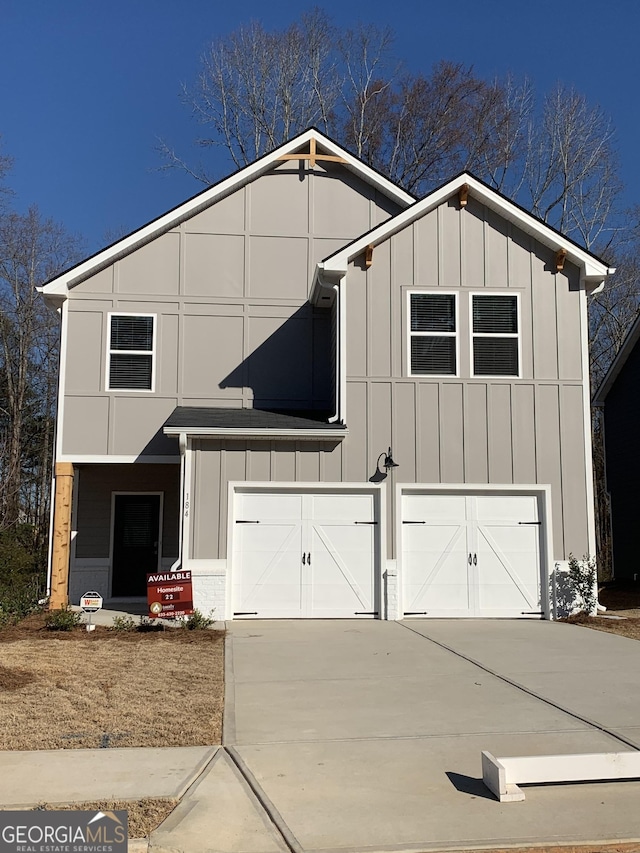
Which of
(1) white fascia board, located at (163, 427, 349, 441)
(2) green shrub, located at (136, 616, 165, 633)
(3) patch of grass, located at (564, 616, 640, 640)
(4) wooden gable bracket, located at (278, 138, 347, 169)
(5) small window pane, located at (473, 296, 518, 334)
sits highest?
(4) wooden gable bracket, located at (278, 138, 347, 169)

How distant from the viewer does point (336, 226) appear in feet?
52.5

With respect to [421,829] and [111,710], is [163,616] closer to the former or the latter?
[111,710]

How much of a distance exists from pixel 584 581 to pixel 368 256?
253 inches

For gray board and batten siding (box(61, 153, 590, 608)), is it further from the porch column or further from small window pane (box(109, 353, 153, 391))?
the porch column

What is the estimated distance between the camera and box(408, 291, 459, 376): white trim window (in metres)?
13.5

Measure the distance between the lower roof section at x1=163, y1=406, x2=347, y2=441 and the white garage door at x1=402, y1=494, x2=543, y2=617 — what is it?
177 cm

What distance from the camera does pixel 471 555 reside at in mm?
13219

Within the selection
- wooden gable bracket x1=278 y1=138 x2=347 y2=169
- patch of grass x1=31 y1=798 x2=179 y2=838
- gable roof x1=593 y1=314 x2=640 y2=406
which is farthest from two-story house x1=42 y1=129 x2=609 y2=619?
patch of grass x1=31 y1=798 x2=179 y2=838

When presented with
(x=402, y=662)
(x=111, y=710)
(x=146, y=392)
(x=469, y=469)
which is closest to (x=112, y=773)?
(x=111, y=710)

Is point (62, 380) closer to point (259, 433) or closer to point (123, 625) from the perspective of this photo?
point (259, 433)

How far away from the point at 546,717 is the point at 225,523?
7.20 m

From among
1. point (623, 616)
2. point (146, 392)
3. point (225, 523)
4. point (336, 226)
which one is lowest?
point (623, 616)

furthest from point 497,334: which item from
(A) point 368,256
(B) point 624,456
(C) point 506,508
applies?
(B) point 624,456

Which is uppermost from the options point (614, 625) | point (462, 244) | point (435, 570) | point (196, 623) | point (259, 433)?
point (462, 244)
